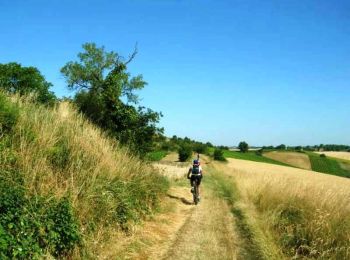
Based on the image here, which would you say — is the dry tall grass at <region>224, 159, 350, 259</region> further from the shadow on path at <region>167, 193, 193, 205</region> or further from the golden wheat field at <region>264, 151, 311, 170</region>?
the golden wheat field at <region>264, 151, 311, 170</region>

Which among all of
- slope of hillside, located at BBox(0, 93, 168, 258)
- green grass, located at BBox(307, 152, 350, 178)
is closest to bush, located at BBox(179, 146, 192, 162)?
green grass, located at BBox(307, 152, 350, 178)

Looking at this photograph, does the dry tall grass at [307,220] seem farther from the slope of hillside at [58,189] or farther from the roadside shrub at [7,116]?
the roadside shrub at [7,116]

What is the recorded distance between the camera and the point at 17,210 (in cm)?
712

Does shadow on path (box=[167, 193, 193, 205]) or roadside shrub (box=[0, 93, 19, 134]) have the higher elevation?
roadside shrub (box=[0, 93, 19, 134])

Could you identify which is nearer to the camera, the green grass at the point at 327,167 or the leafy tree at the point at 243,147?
the green grass at the point at 327,167

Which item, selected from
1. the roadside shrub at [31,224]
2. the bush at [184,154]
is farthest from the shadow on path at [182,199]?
the bush at [184,154]

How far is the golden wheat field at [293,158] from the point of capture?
96.6 meters

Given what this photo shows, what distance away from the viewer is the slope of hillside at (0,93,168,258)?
7211mm

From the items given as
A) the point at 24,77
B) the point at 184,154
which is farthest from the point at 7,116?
the point at 184,154

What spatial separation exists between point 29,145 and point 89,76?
27.6m

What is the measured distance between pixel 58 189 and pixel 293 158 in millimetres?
101142

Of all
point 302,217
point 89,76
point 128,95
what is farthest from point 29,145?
point 89,76

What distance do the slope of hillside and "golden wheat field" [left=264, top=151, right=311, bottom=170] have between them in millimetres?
86686

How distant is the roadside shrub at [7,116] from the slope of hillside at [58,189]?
0.02 m
